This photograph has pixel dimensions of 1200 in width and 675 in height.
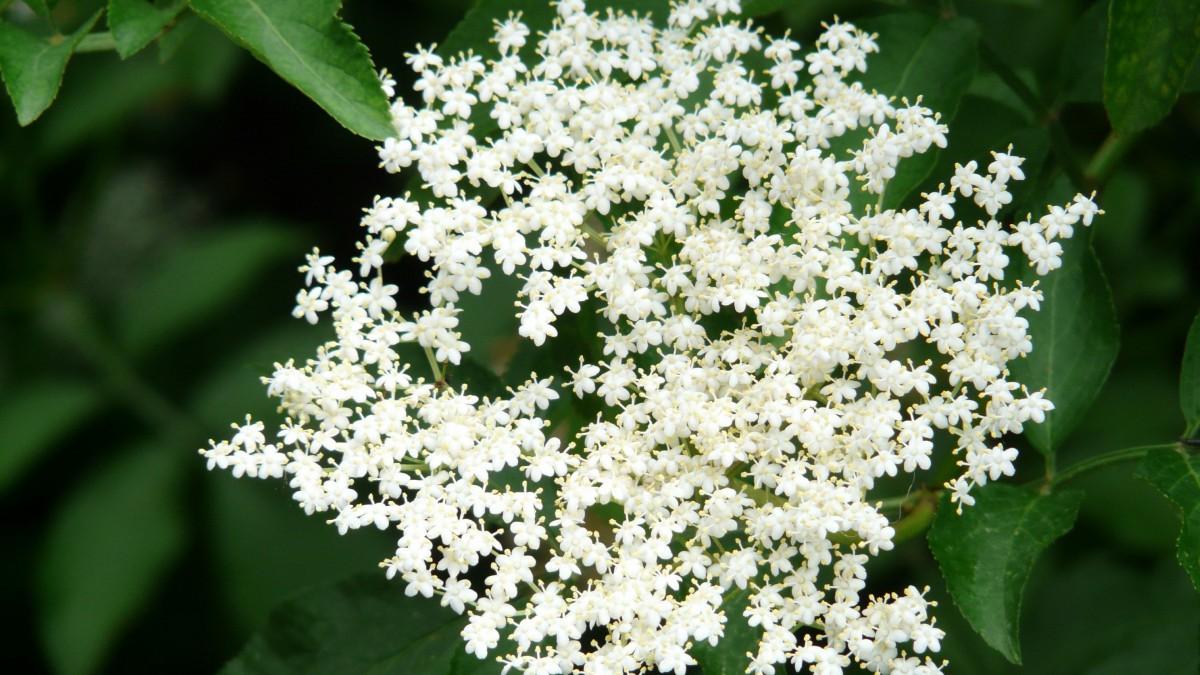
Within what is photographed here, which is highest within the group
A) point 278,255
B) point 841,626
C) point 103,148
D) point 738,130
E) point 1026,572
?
point 103,148

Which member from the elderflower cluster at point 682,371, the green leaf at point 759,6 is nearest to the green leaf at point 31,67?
the elderflower cluster at point 682,371

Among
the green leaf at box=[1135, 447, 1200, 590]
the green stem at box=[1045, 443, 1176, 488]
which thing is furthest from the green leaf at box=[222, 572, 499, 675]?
the green leaf at box=[1135, 447, 1200, 590]

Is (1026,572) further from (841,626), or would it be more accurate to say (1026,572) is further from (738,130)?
(738,130)

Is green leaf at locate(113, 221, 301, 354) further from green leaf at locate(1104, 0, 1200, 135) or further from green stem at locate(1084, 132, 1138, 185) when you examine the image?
green leaf at locate(1104, 0, 1200, 135)

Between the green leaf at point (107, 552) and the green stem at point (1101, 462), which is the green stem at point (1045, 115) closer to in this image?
the green stem at point (1101, 462)

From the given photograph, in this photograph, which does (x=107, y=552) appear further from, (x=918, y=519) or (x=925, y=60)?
(x=925, y=60)

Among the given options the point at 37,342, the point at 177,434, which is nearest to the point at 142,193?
the point at 37,342

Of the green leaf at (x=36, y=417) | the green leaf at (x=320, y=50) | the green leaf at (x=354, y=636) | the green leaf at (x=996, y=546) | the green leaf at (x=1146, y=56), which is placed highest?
the green leaf at (x=1146, y=56)
